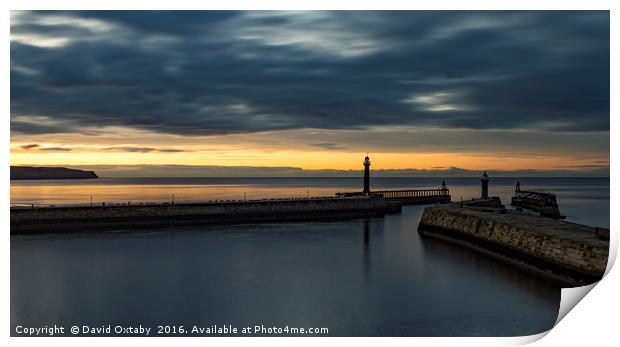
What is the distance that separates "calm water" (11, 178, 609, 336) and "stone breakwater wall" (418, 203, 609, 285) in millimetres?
673

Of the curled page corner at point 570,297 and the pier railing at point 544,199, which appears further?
the pier railing at point 544,199

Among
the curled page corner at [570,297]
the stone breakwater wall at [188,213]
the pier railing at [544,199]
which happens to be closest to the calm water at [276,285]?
the curled page corner at [570,297]

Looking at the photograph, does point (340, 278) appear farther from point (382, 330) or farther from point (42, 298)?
point (42, 298)

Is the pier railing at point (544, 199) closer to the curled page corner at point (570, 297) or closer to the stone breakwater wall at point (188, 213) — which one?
the stone breakwater wall at point (188, 213)

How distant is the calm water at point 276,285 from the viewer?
13.2 m

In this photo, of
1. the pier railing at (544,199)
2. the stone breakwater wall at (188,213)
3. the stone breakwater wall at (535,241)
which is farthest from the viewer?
the pier railing at (544,199)

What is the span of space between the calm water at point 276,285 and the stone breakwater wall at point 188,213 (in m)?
2.40

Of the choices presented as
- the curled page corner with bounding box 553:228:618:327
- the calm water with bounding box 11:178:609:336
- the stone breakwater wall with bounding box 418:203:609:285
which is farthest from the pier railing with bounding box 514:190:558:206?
the curled page corner with bounding box 553:228:618:327

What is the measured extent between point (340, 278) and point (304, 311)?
13.3 ft

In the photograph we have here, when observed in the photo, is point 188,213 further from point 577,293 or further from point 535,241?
point 577,293

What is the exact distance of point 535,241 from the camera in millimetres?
17219

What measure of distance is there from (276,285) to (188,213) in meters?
16.8
